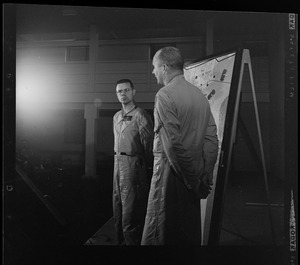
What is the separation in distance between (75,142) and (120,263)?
0.89m

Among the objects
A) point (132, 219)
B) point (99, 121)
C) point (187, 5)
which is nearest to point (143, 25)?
point (187, 5)

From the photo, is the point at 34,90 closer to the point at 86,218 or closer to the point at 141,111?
the point at 141,111

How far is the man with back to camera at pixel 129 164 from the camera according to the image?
1.96m

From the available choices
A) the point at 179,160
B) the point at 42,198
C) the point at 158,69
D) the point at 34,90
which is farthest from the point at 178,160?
the point at 34,90

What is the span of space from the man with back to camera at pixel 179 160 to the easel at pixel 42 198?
57 centimetres

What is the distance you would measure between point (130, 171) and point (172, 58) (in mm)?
806

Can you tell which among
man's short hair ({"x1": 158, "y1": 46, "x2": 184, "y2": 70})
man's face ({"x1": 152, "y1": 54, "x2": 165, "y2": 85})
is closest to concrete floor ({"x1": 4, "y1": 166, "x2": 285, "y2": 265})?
man's face ({"x1": 152, "y1": 54, "x2": 165, "y2": 85})

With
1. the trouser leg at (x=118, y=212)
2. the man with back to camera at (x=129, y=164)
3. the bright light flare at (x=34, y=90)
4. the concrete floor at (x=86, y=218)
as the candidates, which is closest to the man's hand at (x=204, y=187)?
the concrete floor at (x=86, y=218)

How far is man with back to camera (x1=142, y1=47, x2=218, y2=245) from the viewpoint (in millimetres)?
1876

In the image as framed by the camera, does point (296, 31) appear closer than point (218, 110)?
No

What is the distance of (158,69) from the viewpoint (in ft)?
6.52

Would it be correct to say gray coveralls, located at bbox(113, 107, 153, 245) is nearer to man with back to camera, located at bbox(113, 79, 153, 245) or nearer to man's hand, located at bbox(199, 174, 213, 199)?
man with back to camera, located at bbox(113, 79, 153, 245)

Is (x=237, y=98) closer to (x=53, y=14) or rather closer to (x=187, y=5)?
(x=187, y=5)

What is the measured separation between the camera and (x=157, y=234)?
6.33 ft
